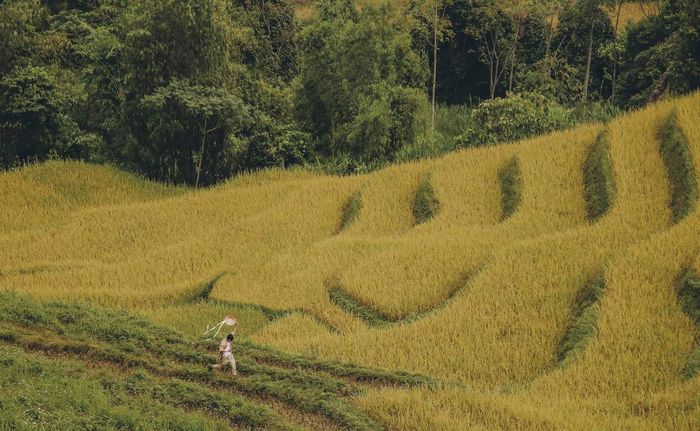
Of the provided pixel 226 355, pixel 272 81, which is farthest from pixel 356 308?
pixel 272 81

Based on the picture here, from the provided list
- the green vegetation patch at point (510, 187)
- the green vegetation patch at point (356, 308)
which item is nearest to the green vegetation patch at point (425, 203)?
the green vegetation patch at point (510, 187)

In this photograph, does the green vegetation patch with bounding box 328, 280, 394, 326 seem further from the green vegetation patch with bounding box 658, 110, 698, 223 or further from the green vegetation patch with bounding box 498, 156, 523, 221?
the green vegetation patch with bounding box 658, 110, 698, 223

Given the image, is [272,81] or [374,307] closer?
[374,307]

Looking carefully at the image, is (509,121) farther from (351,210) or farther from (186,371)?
(186,371)

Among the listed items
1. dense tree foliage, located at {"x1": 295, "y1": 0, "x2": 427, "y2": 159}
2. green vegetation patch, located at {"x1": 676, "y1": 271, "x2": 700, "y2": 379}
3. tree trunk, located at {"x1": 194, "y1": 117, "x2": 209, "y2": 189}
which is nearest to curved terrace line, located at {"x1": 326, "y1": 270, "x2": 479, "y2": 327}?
green vegetation patch, located at {"x1": 676, "y1": 271, "x2": 700, "y2": 379}

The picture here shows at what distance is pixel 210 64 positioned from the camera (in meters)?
22.5

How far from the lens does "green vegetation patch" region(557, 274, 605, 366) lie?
10789mm

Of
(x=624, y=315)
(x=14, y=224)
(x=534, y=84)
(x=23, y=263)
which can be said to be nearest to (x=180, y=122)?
(x=14, y=224)

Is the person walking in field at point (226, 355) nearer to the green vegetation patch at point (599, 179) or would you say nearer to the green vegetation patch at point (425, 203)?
the green vegetation patch at point (425, 203)

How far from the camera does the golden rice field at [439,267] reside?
1001 centimetres

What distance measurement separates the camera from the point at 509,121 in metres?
25.9

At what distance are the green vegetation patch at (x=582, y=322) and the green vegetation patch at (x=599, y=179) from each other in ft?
9.25

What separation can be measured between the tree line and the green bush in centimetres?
5

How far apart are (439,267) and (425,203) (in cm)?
316
